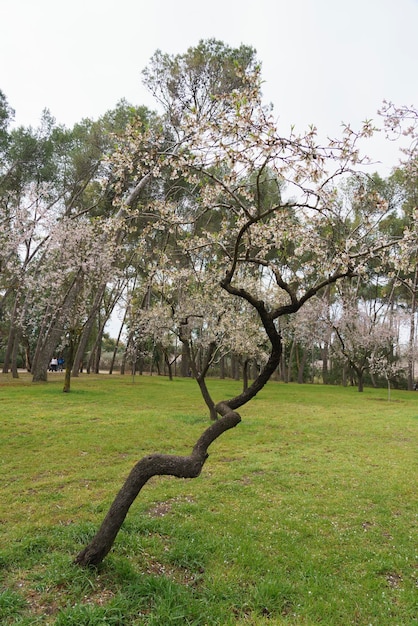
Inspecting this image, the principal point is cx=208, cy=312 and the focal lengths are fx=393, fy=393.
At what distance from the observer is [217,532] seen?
462 centimetres

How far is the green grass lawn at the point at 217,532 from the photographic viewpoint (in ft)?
10.7

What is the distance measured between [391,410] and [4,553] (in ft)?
52.3

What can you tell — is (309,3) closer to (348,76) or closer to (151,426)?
(348,76)

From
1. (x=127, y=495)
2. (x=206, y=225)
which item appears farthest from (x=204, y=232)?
(x=206, y=225)

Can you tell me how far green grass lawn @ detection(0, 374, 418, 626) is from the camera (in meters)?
3.26

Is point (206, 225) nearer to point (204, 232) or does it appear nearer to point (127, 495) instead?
point (204, 232)

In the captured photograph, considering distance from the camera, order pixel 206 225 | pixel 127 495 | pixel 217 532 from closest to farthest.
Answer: pixel 127 495 → pixel 217 532 → pixel 206 225

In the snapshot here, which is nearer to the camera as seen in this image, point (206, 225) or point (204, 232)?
point (204, 232)

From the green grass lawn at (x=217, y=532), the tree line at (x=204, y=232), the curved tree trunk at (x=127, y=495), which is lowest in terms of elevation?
the green grass lawn at (x=217, y=532)

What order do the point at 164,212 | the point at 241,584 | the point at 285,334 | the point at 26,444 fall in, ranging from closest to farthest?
the point at 241,584
the point at 164,212
the point at 26,444
the point at 285,334

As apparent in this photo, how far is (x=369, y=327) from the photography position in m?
26.8

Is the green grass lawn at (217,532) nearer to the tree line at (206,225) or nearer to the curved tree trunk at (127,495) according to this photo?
the curved tree trunk at (127,495)

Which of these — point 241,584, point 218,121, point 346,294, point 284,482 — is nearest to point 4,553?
point 241,584

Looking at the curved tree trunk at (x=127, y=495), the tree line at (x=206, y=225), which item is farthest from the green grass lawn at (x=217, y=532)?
the tree line at (x=206, y=225)
